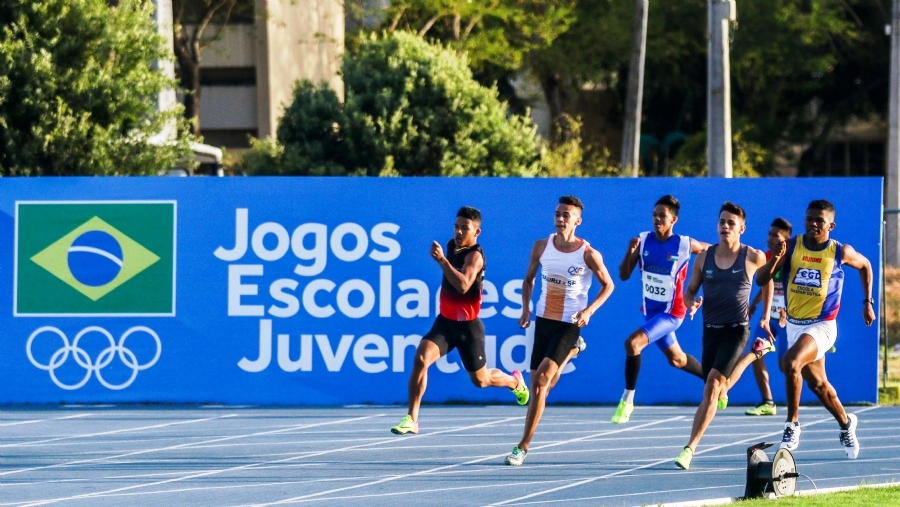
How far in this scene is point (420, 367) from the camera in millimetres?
10461

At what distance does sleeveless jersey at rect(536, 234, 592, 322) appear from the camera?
10.1 metres

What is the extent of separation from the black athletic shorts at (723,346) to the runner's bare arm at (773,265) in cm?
48

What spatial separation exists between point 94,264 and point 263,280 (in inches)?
72.2

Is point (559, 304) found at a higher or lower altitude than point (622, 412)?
higher

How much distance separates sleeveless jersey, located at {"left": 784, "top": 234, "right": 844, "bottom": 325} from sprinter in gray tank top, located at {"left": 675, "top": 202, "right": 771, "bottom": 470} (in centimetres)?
31

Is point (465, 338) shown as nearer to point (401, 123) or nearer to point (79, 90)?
point (79, 90)

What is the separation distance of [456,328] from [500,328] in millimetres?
3277

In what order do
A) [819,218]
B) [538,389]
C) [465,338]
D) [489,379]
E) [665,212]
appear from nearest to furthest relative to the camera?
[538,389]
[819,218]
[465,338]
[489,379]
[665,212]

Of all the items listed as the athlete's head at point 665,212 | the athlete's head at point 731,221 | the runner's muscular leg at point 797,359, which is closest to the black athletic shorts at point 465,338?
the athlete's head at point 665,212

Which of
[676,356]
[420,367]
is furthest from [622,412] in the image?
[420,367]

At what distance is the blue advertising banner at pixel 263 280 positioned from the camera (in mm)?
13875

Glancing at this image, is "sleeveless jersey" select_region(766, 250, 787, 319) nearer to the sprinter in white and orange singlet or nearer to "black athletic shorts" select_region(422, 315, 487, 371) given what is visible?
the sprinter in white and orange singlet

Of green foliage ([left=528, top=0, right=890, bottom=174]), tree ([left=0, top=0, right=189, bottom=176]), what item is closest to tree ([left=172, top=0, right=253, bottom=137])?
green foliage ([left=528, top=0, right=890, bottom=174])

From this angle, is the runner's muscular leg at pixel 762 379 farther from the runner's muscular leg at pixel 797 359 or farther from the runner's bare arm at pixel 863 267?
the runner's muscular leg at pixel 797 359
